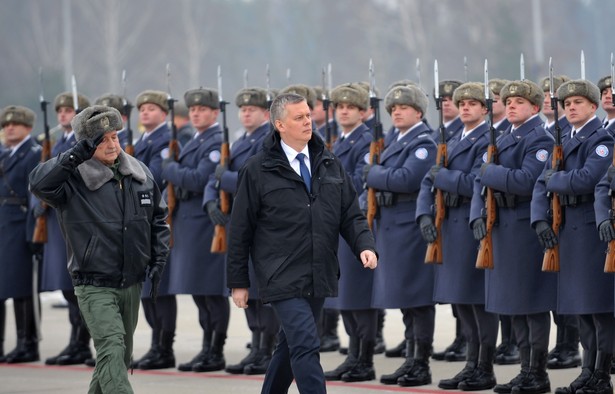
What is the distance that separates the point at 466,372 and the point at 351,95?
2.43 m

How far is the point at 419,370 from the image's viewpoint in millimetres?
11258

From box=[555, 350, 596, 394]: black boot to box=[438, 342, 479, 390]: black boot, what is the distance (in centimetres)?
78

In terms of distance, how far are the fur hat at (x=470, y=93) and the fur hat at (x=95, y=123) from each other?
121 inches

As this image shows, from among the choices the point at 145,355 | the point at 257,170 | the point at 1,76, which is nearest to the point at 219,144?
the point at 145,355

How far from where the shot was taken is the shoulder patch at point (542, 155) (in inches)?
417

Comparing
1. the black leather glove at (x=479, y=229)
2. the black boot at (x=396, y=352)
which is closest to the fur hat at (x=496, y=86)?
the black leather glove at (x=479, y=229)

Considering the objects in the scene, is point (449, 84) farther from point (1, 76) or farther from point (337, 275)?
point (1, 76)

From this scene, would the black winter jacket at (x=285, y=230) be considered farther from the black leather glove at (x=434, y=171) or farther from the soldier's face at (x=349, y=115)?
the soldier's face at (x=349, y=115)

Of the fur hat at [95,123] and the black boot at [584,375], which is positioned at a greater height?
the fur hat at [95,123]

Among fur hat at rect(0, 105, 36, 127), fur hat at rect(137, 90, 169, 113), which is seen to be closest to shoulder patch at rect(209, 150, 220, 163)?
fur hat at rect(137, 90, 169, 113)

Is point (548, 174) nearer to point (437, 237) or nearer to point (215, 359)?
point (437, 237)

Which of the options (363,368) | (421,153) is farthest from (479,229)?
(363,368)

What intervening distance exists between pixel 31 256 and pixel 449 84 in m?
3.93

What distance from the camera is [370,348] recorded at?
11727 millimetres
